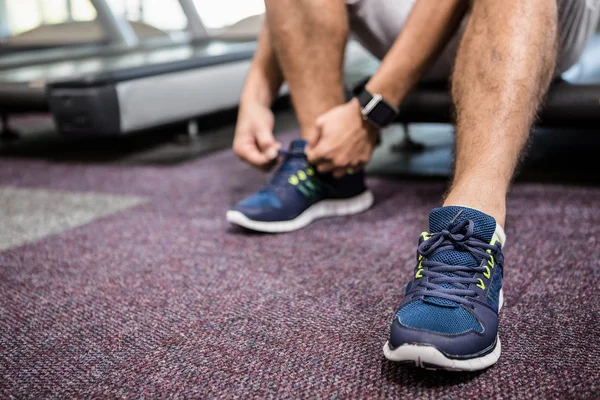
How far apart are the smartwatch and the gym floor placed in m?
0.21

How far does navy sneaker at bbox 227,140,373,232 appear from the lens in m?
1.12

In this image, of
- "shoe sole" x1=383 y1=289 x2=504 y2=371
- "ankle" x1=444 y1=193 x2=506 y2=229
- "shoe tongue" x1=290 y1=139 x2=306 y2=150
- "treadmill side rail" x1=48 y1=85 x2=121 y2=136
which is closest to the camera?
"shoe sole" x1=383 y1=289 x2=504 y2=371

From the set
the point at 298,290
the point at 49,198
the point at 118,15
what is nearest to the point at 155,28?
the point at 118,15

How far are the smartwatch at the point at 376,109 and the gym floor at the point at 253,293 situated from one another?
21cm

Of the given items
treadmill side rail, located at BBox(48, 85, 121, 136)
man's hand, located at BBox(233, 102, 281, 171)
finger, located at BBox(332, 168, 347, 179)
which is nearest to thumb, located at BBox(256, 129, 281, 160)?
man's hand, located at BBox(233, 102, 281, 171)

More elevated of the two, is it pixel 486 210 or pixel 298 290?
pixel 486 210

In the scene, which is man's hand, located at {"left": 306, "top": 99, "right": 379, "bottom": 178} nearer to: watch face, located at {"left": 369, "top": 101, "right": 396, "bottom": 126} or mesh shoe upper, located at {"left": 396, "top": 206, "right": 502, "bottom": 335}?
watch face, located at {"left": 369, "top": 101, "right": 396, "bottom": 126}

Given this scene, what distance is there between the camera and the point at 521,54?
0.80m

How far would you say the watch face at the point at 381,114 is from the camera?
1.04 m

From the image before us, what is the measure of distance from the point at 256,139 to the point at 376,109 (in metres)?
0.27

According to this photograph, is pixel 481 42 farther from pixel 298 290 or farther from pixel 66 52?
pixel 66 52

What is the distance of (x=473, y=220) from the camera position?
2.28ft

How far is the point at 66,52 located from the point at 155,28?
3.89 ft

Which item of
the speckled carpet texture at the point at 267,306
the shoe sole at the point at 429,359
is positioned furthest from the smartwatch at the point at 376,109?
the shoe sole at the point at 429,359
